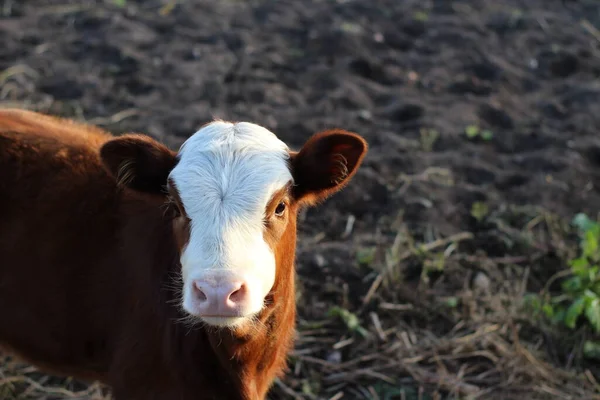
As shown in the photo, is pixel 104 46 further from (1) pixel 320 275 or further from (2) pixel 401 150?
(1) pixel 320 275

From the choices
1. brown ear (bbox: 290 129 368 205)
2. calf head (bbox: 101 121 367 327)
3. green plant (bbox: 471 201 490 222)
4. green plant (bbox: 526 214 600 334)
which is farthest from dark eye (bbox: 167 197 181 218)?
green plant (bbox: 471 201 490 222)

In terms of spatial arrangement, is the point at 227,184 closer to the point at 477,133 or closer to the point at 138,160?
the point at 138,160

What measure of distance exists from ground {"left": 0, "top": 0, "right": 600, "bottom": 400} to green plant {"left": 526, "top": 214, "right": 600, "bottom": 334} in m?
0.14

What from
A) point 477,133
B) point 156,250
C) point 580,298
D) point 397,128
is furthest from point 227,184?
point 477,133

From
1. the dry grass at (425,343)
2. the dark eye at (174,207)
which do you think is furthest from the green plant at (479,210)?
the dark eye at (174,207)

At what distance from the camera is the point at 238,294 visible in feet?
→ 9.59

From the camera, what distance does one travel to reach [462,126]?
279 inches

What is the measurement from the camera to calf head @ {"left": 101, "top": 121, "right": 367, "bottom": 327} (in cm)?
292

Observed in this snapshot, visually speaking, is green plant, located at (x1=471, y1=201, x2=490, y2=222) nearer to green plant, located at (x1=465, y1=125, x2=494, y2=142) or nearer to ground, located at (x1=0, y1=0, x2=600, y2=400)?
ground, located at (x1=0, y1=0, x2=600, y2=400)

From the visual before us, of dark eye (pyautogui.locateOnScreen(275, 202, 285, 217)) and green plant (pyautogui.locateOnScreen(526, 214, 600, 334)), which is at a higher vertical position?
dark eye (pyautogui.locateOnScreen(275, 202, 285, 217))

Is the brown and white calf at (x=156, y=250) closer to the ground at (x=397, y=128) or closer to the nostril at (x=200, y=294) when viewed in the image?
the nostril at (x=200, y=294)

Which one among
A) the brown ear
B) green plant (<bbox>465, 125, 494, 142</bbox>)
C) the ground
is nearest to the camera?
the brown ear

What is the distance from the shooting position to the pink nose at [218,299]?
2844mm

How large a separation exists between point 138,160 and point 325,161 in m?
0.88
